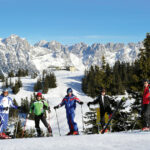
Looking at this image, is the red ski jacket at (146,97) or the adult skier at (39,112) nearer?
the red ski jacket at (146,97)

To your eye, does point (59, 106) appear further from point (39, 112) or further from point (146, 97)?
point (146, 97)

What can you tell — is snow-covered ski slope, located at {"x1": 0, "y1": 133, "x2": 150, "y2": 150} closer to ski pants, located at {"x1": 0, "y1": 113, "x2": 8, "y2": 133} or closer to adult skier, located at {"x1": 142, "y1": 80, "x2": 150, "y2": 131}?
adult skier, located at {"x1": 142, "y1": 80, "x2": 150, "y2": 131}

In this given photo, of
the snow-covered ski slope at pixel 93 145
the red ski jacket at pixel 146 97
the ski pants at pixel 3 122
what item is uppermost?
the red ski jacket at pixel 146 97

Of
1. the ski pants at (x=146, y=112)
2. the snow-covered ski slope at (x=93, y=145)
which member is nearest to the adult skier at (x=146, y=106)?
the ski pants at (x=146, y=112)

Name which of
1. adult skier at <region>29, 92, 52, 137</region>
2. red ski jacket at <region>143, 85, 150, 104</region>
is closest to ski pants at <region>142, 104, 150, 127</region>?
red ski jacket at <region>143, 85, 150, 104</region>

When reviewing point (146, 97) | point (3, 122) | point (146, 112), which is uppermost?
point (146, 97)

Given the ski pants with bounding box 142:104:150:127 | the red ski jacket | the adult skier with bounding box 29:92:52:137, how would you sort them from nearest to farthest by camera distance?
the ski pants with bounding box 142:104:150:127 → the red ski jacket → the adult skier with bounding box 29:92:52:137

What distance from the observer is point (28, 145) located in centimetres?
609

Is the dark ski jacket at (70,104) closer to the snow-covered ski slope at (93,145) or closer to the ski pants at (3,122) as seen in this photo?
the ski pants at (3,122)

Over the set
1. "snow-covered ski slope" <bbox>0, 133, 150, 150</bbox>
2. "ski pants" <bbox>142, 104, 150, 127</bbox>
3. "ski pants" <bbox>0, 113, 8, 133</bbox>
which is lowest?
"ski pants" <bbox>0, 113, 8, 133</bbox>

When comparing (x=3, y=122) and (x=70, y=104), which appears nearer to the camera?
(x=70, y=104)

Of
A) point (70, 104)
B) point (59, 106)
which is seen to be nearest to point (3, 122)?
point (59, 106)

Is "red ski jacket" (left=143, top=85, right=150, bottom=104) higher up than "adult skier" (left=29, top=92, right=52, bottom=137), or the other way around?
"red ski jacket" (left=143, top=85, right=150, bottom=104)

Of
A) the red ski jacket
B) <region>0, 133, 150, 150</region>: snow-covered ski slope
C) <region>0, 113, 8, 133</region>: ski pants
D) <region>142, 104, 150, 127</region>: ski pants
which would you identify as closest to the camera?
<region>0, 133, 150, 150</region>: snow-covered ski slope
